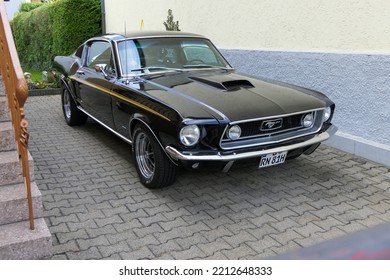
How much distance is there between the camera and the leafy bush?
12.6 meters

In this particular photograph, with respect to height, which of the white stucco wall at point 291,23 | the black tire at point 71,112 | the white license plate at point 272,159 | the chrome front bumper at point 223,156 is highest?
the white stucco wall at point 291,23

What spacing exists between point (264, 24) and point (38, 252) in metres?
5.27

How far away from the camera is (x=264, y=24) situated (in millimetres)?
6699

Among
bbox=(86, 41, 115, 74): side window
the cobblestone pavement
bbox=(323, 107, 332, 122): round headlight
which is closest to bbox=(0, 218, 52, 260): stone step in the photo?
the cobblestone pavement

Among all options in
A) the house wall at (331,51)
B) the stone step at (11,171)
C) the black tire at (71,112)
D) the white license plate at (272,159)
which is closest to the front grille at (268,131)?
the white license plate at (272,159)

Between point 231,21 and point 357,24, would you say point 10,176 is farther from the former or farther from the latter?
point 231,21

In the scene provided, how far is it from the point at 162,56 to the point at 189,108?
1.54 m

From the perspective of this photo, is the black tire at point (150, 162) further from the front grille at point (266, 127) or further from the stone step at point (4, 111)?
the stone step at point (4, 111)

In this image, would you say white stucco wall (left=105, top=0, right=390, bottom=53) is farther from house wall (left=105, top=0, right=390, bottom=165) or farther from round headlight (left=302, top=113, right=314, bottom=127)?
round headlight (left=302, top=113, right=314, bottom=127)

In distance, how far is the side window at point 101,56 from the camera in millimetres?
5079

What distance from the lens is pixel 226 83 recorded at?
4.31m

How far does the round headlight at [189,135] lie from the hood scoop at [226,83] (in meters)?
0.83

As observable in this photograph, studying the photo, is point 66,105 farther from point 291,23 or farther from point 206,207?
point 206,207

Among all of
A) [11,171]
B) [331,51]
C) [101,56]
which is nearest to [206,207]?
[11,171]
